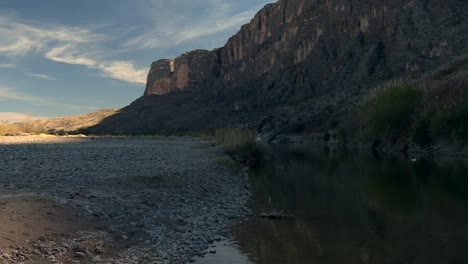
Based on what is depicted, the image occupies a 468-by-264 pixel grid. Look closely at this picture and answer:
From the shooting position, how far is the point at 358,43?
136 m

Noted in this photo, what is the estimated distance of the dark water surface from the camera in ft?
38.2

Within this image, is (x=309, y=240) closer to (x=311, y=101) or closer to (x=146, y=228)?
(x=146, y=228)

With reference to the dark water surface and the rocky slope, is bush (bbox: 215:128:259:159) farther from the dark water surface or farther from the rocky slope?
the rocky slope

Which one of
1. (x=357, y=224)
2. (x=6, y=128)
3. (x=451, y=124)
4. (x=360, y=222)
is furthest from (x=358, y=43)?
(x=357, y=224)

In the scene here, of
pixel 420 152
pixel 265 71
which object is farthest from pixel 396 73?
pixel 265 71

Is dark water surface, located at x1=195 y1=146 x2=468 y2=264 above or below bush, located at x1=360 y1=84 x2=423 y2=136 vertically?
below

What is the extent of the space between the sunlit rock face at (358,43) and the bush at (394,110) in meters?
28.9

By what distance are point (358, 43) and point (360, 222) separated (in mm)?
128352

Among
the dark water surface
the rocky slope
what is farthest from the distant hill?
the dark water surface

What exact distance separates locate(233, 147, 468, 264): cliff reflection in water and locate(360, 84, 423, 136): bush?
1263 inches

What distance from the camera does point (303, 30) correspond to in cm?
17525

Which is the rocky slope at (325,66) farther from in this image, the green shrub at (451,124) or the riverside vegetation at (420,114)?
the green shrub at (451,124)

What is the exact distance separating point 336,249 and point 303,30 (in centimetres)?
16999

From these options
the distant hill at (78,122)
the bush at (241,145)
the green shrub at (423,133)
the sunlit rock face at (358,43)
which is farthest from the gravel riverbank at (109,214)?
the distant hill at (78,122)
